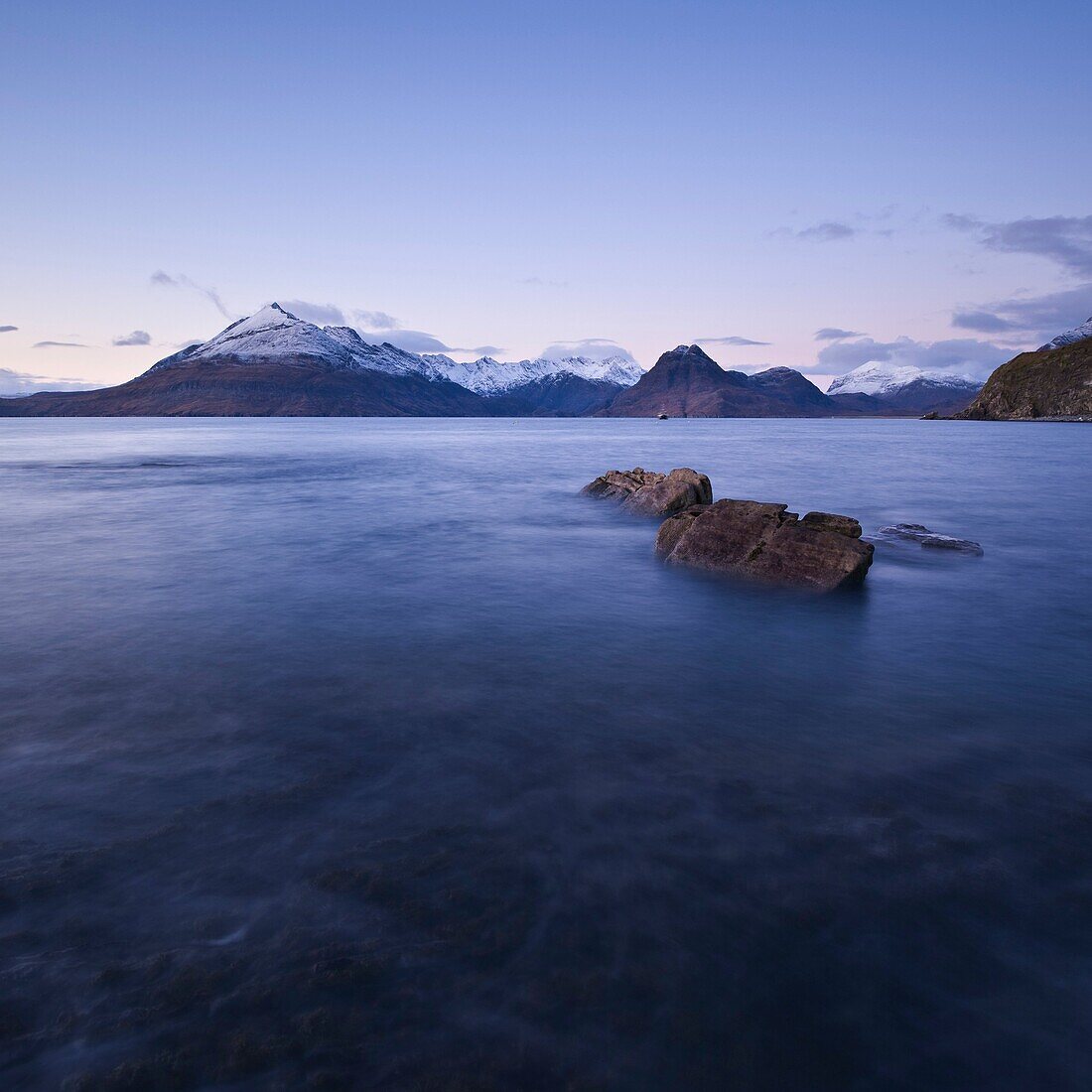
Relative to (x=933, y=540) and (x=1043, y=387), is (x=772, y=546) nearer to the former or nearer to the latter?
(x=933, y=540)

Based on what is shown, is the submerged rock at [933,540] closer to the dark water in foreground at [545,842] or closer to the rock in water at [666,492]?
the dark water in foreground at [545,842]

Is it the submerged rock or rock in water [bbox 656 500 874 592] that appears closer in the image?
rock in water [bbox 656 500 874 592]

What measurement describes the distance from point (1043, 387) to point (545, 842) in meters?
178

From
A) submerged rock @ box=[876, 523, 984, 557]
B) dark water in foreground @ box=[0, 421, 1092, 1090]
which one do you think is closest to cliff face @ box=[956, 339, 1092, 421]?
submerged rock @ box=[876, 523, 984, 557]

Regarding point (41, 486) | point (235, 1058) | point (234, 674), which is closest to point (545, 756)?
point (235, 1058)

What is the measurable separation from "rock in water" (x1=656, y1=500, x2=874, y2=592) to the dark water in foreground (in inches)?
Answer: 40.3

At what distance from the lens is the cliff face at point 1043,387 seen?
445ft

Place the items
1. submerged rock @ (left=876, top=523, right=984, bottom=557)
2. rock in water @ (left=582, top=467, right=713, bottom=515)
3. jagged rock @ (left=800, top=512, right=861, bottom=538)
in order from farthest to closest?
1. rock in water @ (left=582, top=467, right=713, bottom=515)
2. submerged rock @ (left=876, top=523, right=984, bottom=557)
3. jagged rock @ (left=800, top=512, right=861, bottom=538)

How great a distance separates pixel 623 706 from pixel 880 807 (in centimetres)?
317

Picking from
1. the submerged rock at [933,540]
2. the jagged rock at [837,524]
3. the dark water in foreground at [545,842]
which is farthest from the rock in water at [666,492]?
the dark water in foreground at [545,842]

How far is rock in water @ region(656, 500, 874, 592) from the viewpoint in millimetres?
14055

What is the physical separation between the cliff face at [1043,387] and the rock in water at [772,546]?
520 feet

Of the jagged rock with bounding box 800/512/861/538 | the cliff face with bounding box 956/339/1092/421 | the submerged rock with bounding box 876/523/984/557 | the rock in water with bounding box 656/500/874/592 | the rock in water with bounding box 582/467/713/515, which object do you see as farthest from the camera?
the cliff face with bounding box 956/339/1092/421

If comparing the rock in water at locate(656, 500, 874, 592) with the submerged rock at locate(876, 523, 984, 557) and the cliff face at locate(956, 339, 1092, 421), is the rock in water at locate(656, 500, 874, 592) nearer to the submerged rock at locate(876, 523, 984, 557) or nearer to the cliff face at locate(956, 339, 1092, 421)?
the submerged rock at locate(876, 523, 984, 557)
